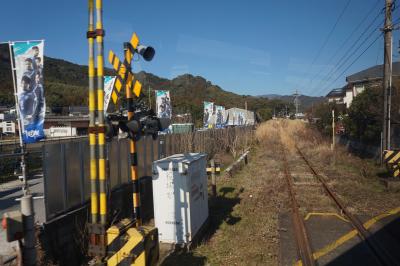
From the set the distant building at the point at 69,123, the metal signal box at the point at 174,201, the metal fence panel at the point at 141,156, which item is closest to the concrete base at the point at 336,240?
the metal signal box at the point at 174,201

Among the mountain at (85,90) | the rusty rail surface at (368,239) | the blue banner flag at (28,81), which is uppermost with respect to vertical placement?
the mountain at (85,90)

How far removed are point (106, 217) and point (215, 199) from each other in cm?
608

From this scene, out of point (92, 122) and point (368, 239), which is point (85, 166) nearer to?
point (92, 122)

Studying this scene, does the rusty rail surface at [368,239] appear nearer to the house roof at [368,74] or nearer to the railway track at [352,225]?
the railway track at [352,225]

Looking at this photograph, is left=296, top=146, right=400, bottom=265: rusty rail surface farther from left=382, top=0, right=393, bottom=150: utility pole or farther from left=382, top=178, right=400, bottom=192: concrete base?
left=382, top=0, right=393, bottom=150: utility pole

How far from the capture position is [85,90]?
75.7 metres

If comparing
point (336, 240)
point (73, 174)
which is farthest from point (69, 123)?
point (336, 240)

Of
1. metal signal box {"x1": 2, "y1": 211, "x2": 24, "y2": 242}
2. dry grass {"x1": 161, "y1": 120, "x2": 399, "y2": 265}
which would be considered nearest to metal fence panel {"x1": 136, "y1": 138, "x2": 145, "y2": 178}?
dry grass {"x1": 161, "y1": 120, "x2": 399, "y2": 265}

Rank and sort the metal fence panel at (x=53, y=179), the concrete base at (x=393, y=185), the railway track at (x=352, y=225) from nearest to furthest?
1. the metal fence panel at (x=53, y=179)
2. the railway track at (x=352, y=225)
3. the concrete base at (x=393, y=185)

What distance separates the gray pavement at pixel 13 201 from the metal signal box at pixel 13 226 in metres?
1.90

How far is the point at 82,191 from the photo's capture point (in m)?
6.27

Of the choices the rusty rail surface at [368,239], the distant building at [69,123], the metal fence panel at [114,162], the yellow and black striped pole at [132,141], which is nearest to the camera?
the yellow and black striped pole at [132,141]

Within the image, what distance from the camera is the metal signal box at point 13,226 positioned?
10.3 ft

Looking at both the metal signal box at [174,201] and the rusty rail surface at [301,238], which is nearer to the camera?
the rusty rail surface at [301,238]
